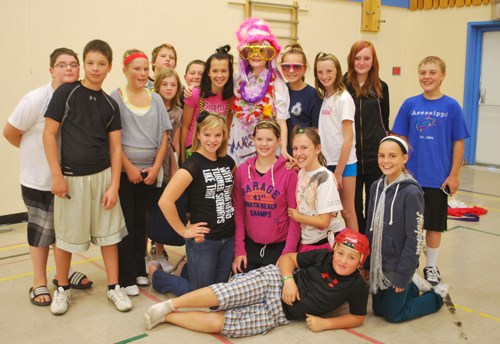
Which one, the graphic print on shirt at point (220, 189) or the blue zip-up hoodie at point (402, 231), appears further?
the graphic print on shirt at point (220, 189)

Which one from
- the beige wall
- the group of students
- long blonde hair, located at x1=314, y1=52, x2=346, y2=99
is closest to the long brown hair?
the group of students

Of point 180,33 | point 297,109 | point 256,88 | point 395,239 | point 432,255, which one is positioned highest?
point 180,33

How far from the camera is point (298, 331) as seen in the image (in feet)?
8.64

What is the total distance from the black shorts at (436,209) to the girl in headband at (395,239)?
1.72 ft

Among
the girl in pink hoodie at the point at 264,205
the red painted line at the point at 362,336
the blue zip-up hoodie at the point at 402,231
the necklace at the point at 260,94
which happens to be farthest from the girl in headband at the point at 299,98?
the red painted line at the point at 362,336

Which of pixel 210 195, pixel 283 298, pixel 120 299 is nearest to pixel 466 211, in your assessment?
pixel 283 298

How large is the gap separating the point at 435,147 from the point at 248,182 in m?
1.26

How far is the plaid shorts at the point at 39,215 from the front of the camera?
292 centimetres

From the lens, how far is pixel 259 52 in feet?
10.7

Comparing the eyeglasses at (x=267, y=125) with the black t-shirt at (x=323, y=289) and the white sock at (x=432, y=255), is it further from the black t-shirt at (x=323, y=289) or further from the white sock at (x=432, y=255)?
the white sock at (x=432, y=255)

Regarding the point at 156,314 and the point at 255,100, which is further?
the point at 255,100

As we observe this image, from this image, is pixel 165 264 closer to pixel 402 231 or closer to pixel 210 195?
pixel 210 195

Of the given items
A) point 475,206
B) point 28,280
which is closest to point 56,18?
point 28,280

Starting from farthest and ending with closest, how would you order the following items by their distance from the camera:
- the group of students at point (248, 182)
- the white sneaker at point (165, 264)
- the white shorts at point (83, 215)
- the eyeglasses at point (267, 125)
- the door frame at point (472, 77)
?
the door frame at point (472, 77) → the white sneaker at point (165, 264) → the eyeglasses at point (267, 125) → the white shorts at point (83, 215) → the group of students at point (248, 182)
